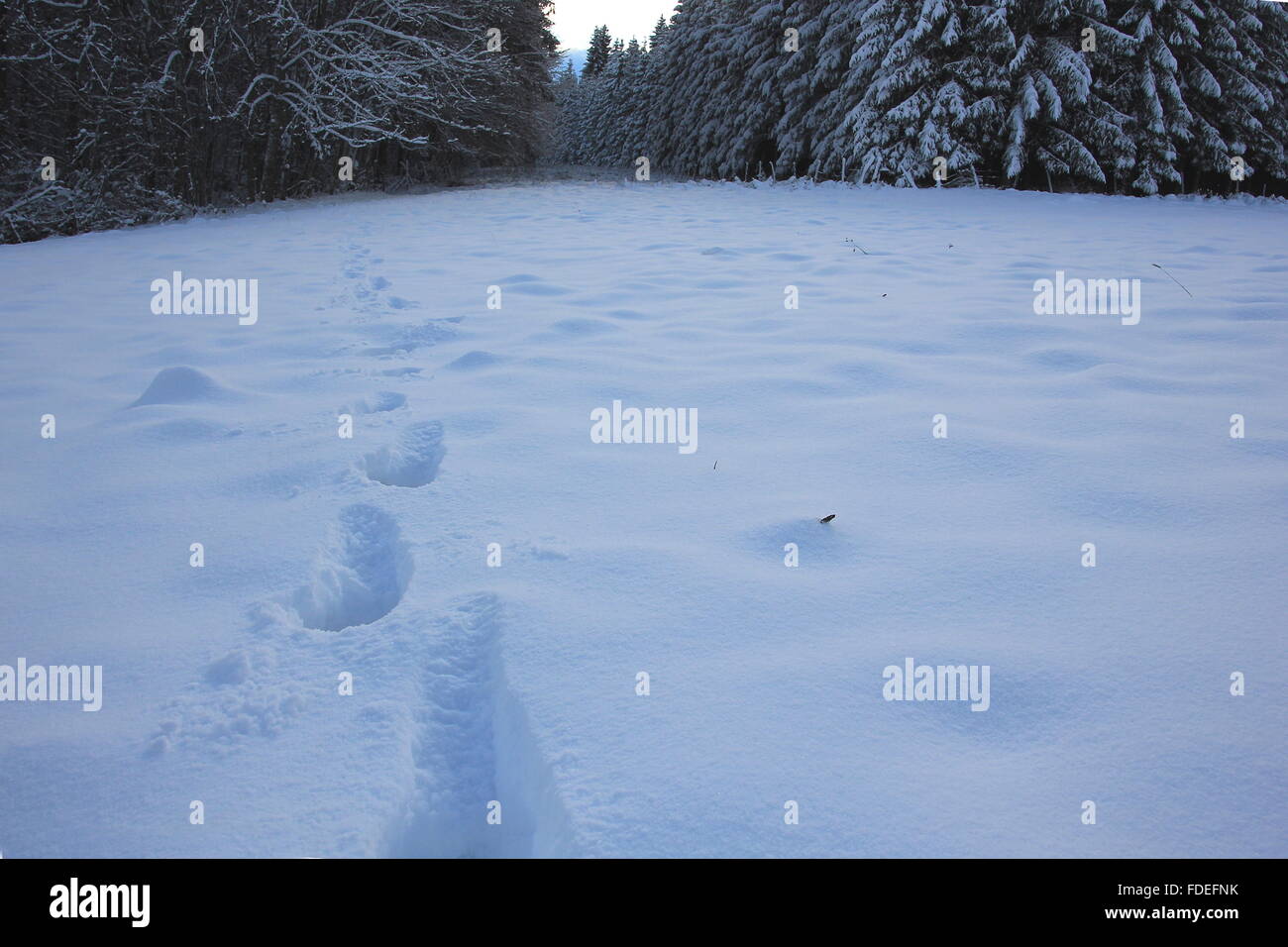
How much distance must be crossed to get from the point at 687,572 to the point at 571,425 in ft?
3.92

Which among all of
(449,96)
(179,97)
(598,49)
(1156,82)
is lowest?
(179,97)

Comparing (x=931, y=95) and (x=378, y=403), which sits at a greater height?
(x=931, y=95)

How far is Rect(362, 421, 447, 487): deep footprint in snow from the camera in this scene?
106 inches

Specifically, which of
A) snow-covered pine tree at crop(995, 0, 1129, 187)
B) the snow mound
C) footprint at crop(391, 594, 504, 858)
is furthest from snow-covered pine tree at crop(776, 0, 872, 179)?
footprint at crop(391, 594, 504, 858)

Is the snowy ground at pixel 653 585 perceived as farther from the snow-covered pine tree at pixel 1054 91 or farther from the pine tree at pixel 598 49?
the pine tree at pixel 598 49

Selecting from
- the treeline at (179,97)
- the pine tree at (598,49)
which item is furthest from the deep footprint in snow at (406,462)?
the pine tree at (598,49)

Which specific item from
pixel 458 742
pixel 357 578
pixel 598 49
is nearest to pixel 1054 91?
pixel 357 578

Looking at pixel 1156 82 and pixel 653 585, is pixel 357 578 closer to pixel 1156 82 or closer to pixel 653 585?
pixel 653 585

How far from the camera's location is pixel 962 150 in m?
13.8

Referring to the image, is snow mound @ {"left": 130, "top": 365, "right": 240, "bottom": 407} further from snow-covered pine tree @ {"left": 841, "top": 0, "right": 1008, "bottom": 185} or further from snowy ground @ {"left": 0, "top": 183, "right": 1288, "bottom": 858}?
snow-covered pine tree @ {"left": 841, "top": 0, "right": 1008, "bottom": 185}

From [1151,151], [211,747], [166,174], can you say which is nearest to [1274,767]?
[211,747]

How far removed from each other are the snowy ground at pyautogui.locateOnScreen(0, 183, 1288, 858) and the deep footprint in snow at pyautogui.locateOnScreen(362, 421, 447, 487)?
0.06ft

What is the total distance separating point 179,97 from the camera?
1106cm

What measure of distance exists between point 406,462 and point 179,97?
11542 mm
